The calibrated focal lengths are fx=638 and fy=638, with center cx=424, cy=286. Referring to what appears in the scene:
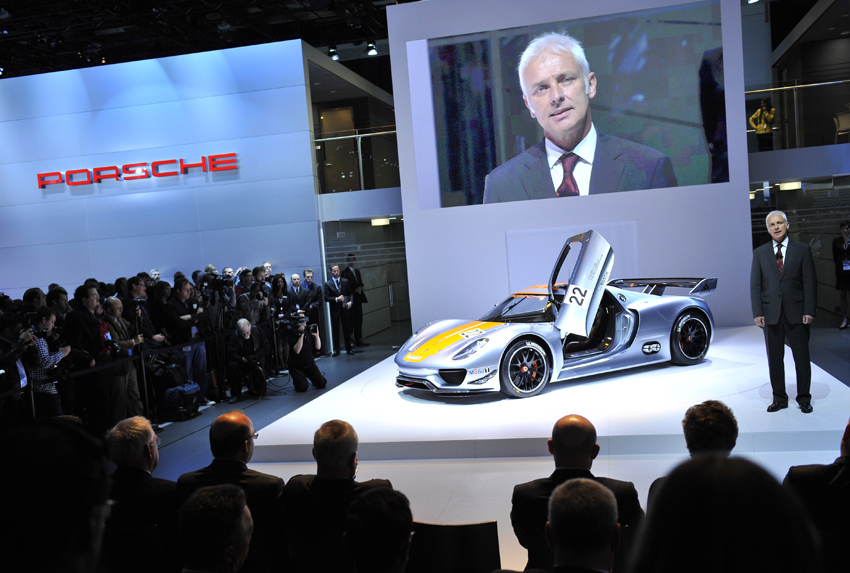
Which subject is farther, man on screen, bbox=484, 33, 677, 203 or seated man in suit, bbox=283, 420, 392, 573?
man on screen, bbox=484, 33, 677, 203

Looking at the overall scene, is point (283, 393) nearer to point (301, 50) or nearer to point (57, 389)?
point (57, 389)

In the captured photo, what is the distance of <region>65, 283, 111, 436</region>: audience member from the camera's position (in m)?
6.30

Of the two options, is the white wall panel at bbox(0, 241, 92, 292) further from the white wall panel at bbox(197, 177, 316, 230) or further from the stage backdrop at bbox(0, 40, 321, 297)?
the white wall panel at bbox(197, 177, 316, 230)

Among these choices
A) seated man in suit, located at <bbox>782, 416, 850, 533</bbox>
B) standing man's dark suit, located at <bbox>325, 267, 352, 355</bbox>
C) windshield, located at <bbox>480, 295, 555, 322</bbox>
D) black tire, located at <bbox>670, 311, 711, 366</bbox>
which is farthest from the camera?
standing man's dark suit, located at <bbox>325, 267, 352, 355</bbox>

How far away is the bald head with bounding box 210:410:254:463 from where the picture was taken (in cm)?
283

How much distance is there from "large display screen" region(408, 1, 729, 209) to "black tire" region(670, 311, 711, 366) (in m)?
3.63

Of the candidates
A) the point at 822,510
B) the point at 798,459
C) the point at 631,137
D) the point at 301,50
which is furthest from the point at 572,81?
the point at 822,510

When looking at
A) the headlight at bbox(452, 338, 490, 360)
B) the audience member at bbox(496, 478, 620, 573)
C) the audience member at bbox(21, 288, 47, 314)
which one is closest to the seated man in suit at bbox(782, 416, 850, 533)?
the audience member at bbox(496, 478, 620, 573)

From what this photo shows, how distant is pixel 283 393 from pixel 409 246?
152 inches

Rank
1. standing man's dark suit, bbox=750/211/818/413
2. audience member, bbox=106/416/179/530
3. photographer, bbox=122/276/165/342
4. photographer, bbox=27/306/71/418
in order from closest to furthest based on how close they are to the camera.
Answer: audience member, bbox=106/416/179/530, standing man's dark suit, bbox=750/211/818/413, photographer, bbox=27/306/71/418, photographer, bbox=122/276/165/342

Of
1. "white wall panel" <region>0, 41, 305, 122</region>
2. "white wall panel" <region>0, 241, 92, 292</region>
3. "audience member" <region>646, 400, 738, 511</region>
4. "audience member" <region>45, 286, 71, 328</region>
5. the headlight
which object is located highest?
"white wall panel" <region>0, 41, 305, 122</region>

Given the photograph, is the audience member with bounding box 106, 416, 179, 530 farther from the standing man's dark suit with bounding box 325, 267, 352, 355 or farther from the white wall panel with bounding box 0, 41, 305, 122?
the white wall panel with bounding box 0, 41, 305, 122

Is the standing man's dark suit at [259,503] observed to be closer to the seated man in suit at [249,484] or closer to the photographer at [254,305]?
the seated man in suit at [249,484]

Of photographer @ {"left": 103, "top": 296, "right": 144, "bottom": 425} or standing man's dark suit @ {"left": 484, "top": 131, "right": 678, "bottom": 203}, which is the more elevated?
standing man's dark suit @ {"left": 484, "top": 131, "right": 678, "bottom": 203}
